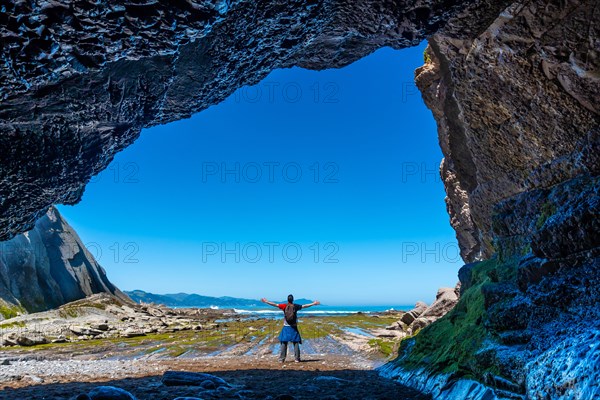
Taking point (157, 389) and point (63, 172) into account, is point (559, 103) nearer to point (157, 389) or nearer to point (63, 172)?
point (157, 389)

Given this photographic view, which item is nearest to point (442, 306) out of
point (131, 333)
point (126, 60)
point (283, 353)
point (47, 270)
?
point (283, 353)

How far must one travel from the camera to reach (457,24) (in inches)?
273

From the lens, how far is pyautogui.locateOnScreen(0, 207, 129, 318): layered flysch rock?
35.7 meters

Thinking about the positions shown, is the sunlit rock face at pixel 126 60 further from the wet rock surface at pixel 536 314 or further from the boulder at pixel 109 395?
the boulder at pixel 109 395

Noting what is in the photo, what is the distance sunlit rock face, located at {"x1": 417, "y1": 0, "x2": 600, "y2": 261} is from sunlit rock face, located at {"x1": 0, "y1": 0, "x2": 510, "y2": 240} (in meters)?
0.76

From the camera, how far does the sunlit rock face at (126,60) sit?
4847 millimetres

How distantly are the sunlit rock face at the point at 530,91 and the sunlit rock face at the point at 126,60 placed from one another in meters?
0.76

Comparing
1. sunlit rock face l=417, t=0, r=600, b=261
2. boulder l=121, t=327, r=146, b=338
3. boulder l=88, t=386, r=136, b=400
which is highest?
sunlit rock face l=417, t=0, r=600, b=261

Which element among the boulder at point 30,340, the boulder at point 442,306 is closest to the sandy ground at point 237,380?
the boulder at point 442,306

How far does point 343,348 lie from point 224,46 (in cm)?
1450

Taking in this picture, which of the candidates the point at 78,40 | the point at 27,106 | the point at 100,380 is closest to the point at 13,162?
the point at 27,106

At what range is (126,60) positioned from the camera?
739cm

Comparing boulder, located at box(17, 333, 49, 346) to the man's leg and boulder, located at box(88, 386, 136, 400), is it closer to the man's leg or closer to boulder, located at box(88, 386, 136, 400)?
the man's leg

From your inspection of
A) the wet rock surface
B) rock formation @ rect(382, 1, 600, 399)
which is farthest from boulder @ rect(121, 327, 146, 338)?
the wet rock surface
